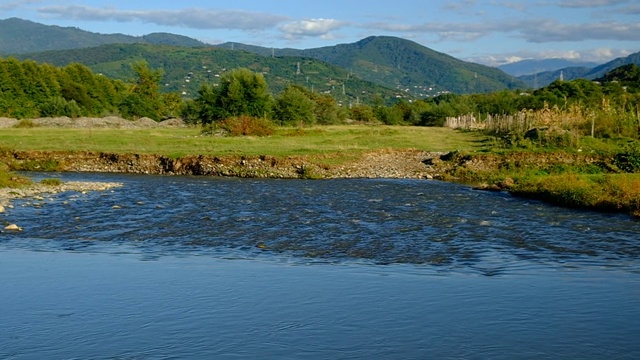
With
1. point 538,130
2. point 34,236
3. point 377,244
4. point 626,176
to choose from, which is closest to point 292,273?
point 377,244

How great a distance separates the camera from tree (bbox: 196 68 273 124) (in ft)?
237

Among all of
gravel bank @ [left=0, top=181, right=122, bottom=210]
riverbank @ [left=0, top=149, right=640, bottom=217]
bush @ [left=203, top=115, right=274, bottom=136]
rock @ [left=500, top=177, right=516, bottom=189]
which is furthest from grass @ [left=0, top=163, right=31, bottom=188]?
bush @ [left=203, top=115, right=274, bottom=136]

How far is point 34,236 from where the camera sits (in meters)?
22.4

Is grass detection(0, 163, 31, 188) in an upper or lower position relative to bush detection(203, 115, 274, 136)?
lower

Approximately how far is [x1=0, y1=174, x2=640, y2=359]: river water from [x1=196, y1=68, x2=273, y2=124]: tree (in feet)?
141

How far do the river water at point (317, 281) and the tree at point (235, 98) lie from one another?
4301cm

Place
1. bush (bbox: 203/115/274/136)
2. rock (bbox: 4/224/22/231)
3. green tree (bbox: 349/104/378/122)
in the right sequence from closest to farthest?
rock (bbox: 4/224/22/231) → bush (bbox: 203/115/274/136) → green tree (bbox: 349/104/378/122)

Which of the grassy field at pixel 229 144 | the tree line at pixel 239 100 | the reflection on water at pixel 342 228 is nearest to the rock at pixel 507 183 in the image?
the reflection on water at pixel 342 228

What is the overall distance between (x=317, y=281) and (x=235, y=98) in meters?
56.5

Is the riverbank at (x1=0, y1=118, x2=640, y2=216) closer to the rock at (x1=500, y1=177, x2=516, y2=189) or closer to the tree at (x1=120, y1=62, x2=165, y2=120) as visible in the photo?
the rock at (x1=500, y1=177, x2=516, y2=189)

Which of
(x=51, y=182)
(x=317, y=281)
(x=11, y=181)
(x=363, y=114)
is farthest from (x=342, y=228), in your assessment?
(x=363, y=114)

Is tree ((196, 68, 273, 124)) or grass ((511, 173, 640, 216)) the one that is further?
tree ((196, 68, 273, 124))

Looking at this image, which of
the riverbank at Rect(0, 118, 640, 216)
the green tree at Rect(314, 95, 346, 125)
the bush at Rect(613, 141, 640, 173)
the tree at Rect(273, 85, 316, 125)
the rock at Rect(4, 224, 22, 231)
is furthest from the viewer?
the green tree at Rect(314, 95, 346, 125)

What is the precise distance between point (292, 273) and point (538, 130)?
34290 millimetres
